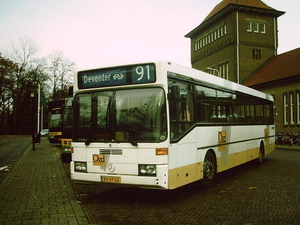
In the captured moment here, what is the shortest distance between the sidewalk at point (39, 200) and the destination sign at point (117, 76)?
2.61 meters

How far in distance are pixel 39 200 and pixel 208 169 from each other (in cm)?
418

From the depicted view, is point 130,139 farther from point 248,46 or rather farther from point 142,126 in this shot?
point 248,46

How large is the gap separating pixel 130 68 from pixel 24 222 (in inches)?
141

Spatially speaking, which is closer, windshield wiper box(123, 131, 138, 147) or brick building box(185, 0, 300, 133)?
windshield wiper box(123, 131, 138, 147)

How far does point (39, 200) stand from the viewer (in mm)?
7770

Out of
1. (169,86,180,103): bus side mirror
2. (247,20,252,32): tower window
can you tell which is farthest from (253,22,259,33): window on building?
(169,86,180,103): bus side mirror

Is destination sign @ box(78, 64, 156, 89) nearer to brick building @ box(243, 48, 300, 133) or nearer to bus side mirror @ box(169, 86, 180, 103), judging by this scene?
bus side mirror @ box(169, 86, 180, 103)

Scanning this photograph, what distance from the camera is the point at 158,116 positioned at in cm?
699

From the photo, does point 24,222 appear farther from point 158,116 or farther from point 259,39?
point 259,39

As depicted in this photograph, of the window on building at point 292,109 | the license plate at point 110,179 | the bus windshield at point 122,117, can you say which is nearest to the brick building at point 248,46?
the window on building at point 292,109

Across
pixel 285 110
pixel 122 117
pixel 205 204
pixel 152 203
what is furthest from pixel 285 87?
pixel 122 117

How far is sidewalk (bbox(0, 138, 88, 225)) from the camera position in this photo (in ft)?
20.3

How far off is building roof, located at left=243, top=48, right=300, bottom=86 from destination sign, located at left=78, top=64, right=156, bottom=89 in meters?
28.7

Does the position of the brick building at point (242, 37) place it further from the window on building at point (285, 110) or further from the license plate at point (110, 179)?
the license plate at point (110, 179)
